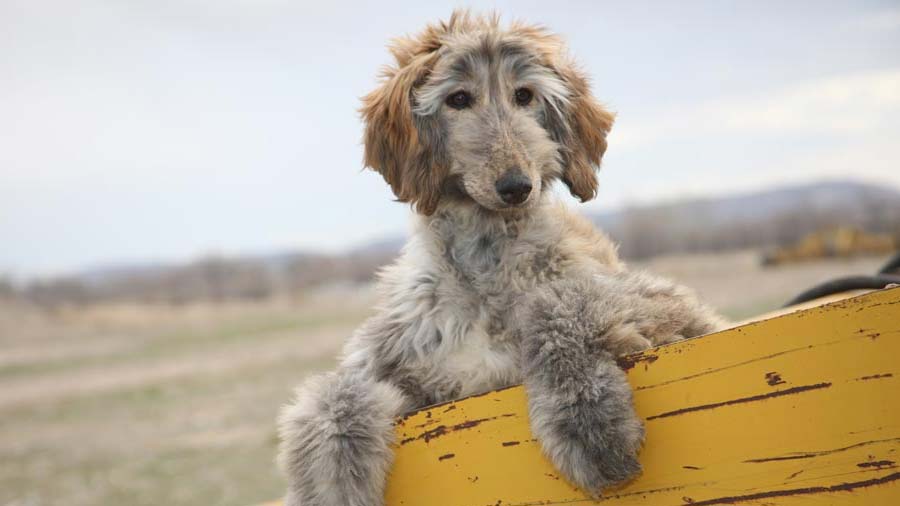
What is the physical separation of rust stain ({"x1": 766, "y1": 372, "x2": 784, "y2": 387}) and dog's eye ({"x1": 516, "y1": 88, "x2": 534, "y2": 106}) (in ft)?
3.78

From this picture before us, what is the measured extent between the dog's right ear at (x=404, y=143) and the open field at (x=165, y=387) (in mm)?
1077

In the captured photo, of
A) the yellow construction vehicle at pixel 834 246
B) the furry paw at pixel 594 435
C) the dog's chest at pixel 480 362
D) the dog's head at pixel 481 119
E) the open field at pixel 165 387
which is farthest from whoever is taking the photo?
the yellow construction vehicle at pixel 834 246

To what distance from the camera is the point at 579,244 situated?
2678mm

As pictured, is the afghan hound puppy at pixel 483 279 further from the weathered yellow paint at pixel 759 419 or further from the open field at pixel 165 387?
the open field at pixel 165 387

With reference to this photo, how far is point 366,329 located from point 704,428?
1.16m

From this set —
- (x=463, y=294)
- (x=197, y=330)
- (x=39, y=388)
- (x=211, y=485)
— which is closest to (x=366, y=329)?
(x=463, y=294)

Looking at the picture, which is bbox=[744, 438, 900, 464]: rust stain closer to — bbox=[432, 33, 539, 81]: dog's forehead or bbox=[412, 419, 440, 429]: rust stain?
bbox=[412, 419, 440, 429]: rust stain

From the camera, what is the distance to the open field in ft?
28.4

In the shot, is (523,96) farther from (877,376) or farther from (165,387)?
(165,387)

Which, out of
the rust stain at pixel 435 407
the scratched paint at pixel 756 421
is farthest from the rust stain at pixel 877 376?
the rust stain at pixel 435 407

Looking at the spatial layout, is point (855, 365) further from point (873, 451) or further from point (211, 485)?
point (211, 485)

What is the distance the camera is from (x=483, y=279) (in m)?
2.56

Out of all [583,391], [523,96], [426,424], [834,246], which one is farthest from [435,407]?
→ [834,246]

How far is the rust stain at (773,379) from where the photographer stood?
6.40 feet
